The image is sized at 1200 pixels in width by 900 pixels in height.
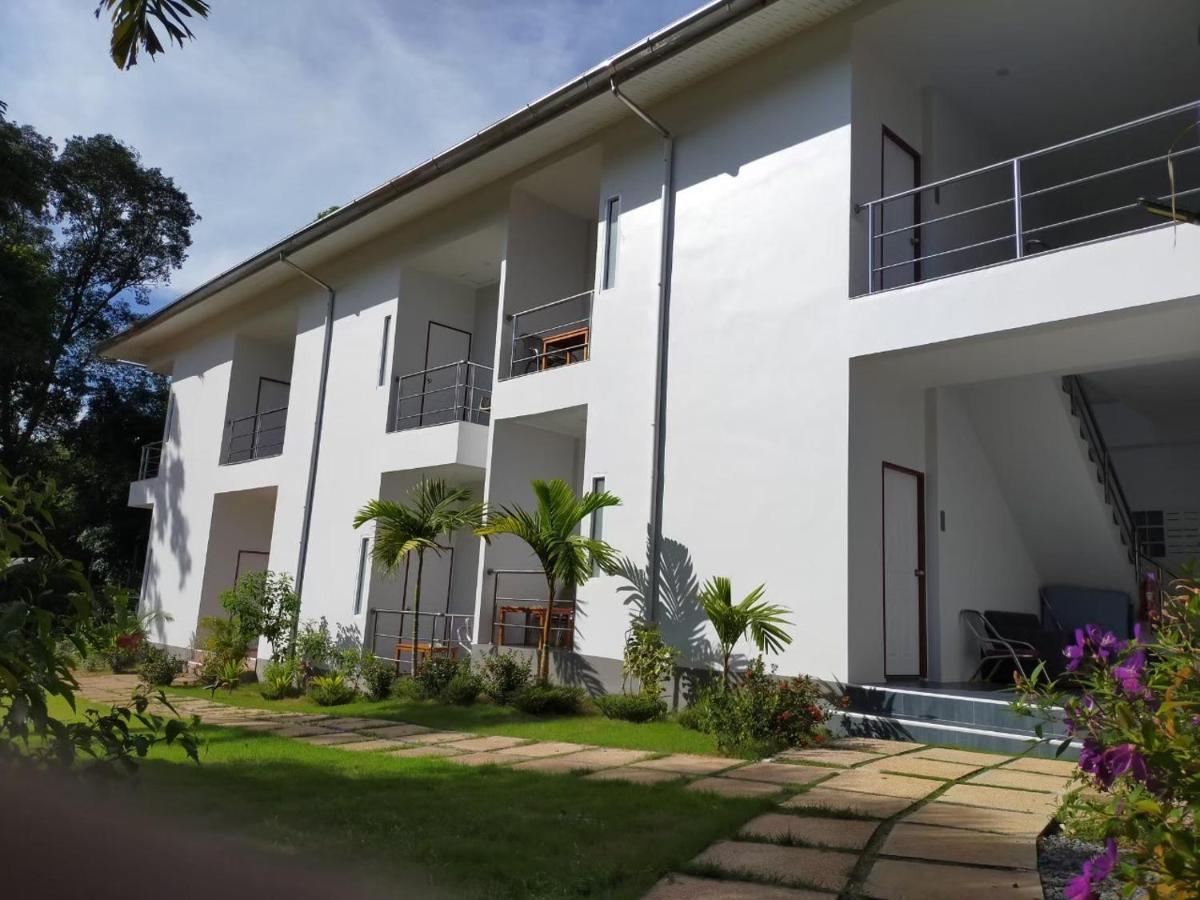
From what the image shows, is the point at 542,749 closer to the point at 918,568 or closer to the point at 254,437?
the point at 918,568

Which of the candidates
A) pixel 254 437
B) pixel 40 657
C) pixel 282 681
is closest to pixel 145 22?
pixel 40 657

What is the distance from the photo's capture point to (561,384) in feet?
39.4

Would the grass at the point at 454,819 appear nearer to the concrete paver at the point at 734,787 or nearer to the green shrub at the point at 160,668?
the concrete paver at the point at 734,787

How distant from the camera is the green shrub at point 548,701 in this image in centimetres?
993

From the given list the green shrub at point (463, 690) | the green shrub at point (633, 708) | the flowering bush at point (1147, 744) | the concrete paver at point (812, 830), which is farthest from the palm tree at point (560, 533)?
the flowering bush at point (1147, 744)

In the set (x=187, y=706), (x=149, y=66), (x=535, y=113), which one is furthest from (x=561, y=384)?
(x=149, y=66)

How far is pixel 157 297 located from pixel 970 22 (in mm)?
29260

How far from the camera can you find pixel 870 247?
31.1ft

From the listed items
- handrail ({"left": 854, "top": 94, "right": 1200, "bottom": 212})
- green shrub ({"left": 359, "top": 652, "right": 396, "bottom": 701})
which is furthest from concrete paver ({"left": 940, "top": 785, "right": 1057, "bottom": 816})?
green shrub ({"left": 359, "top": 652, "right": 396, "bottom": 701})

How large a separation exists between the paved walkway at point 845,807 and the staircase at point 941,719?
206 millimetres

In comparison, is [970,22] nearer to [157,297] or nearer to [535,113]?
[535,113]

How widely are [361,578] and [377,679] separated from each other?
2.77 meters

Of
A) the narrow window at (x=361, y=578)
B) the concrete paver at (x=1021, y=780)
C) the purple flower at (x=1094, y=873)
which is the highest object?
the narrow window at (x=361, y=578)

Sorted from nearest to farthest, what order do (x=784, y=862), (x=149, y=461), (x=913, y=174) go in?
(x=784, y=862) < (x=913, y=174) < (x=149, y=461)
